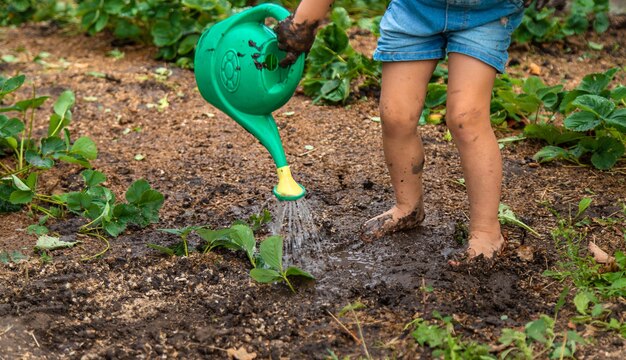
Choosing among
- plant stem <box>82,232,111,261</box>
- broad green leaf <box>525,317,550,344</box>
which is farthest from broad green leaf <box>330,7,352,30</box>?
broad green leaf <box>525,317,550,344</box>

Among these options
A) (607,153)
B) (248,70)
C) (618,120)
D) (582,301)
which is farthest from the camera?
(607,153)

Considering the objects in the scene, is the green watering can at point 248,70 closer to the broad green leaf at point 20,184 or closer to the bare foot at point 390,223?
the bare foot at point 390,223

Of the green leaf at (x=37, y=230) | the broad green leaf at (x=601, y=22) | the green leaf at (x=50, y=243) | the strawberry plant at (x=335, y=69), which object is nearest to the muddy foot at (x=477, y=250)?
the green leaf at (x=50, y=243)

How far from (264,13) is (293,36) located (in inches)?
5.5

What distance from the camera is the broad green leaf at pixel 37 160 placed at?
3.12m

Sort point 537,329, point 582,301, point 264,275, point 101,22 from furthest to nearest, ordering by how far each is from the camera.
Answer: point 101,22 → point 264,275 → point 582,301 → point 537,329

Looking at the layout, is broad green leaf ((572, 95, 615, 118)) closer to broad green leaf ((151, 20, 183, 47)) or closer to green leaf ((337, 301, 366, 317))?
green leaf ((337, 301, 366, 317))

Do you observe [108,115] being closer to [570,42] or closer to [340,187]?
[340,187]

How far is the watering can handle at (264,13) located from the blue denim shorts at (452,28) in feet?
1.03

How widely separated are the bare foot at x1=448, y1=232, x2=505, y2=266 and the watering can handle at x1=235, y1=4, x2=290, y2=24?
33.2 inches

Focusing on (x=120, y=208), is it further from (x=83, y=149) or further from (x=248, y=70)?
(x=248, y=70)

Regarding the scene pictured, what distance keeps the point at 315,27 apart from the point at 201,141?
1294 mm

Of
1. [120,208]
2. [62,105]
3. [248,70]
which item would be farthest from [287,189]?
[62,105]

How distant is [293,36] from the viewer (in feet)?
8.36
